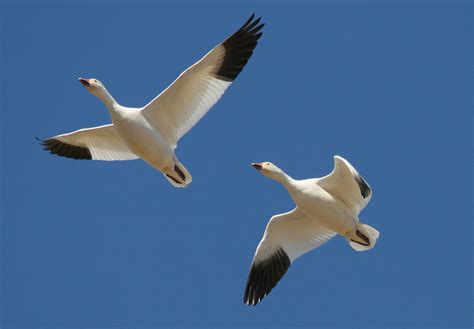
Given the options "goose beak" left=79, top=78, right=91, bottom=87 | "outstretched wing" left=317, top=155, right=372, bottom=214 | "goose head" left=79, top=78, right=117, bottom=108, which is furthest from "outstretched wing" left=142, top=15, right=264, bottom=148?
"outstretched wing" left=317, top=155, right=372, bottom=214

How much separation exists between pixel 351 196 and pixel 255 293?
8.06 feet

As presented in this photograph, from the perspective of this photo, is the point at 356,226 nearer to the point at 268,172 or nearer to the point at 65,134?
the point at 268,172

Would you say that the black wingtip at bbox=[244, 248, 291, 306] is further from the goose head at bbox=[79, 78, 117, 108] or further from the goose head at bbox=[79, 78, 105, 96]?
the goose head at bbox=[79, 78, 105, 96]

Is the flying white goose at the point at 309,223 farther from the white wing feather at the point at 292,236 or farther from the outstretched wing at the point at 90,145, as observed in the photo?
the outstretched wing at the point at 90,145

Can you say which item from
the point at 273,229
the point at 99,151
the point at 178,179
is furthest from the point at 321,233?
the point at 99,151

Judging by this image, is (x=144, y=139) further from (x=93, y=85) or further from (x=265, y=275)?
(x=265, y=275)

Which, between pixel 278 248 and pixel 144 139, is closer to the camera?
pixel 144 139

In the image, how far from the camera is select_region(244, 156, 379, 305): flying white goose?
14484 millimetres

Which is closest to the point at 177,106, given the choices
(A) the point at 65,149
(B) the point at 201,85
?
(B) the point at 201,85

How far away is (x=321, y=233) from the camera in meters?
15.6

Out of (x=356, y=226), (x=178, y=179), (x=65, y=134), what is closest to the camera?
(x=356, y=226)

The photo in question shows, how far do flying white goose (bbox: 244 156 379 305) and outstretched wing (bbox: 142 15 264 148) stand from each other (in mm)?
1458

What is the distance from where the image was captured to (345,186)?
1457cm

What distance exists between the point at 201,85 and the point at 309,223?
2988 mm
